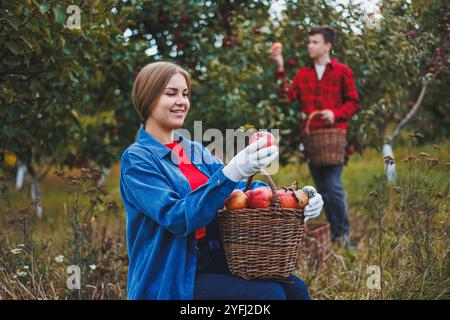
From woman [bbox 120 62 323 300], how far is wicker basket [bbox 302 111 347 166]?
7.22 ft

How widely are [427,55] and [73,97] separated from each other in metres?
2.24

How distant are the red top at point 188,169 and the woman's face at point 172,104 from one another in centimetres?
10

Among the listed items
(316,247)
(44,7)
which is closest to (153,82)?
(44,7)

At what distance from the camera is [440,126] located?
206 inches

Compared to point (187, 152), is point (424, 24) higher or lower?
higher

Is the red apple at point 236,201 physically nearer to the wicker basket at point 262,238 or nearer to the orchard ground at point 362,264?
the wicker basket at point 262,238

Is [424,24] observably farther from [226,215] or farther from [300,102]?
[226,215]

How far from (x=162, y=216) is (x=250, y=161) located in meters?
0.33

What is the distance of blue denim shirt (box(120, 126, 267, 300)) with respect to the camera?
6.73 ft

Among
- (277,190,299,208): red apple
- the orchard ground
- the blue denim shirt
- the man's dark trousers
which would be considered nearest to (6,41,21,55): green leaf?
the orchard ground

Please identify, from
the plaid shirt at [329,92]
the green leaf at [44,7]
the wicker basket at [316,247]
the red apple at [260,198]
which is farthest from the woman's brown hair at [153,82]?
the plaid shirt at [329,92]

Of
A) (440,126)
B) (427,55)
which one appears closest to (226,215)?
(427,55)

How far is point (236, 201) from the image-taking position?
211 centimetres

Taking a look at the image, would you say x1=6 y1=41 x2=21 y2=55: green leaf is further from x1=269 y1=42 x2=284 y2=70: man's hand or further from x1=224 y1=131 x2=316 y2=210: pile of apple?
x1=269 y1=42 x2=284 y2=70: man's hand
